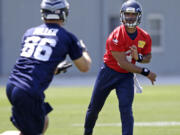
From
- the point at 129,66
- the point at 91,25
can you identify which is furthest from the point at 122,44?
the point at 91,25

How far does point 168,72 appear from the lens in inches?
1198

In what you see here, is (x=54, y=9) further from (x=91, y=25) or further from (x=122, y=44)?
(x=91, y=25)

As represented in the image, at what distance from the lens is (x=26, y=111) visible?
5.93m

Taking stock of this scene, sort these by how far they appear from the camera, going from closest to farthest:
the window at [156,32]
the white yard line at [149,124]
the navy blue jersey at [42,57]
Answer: the navy blue jersey at [42,57]
the white yard line at [149,124]
the window at [156,32]

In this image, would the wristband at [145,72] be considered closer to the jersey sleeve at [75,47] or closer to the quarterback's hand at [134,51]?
the quarterback's hand at [134,51]

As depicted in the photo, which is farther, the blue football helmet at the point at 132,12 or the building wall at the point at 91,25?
the building wall at the point at 91,25

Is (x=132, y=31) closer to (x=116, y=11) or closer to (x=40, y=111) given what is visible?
(x=40, y=111)

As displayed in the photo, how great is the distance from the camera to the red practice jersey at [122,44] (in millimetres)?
8305

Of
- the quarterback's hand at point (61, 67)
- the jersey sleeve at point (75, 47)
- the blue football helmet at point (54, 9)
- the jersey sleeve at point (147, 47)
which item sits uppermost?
the blue football helmet at point (54, 9)

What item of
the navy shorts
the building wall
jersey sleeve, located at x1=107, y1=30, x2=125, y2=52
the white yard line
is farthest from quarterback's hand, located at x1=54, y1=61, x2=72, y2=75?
the building wall

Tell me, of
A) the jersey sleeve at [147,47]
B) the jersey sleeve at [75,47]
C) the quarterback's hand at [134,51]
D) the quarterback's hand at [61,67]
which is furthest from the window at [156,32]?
the jersey sleeve at [75,47]

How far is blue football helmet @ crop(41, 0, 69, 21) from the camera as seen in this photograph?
6.25 m

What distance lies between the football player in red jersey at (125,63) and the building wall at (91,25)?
19687 millimetres

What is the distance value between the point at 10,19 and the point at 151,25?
7226 mm
